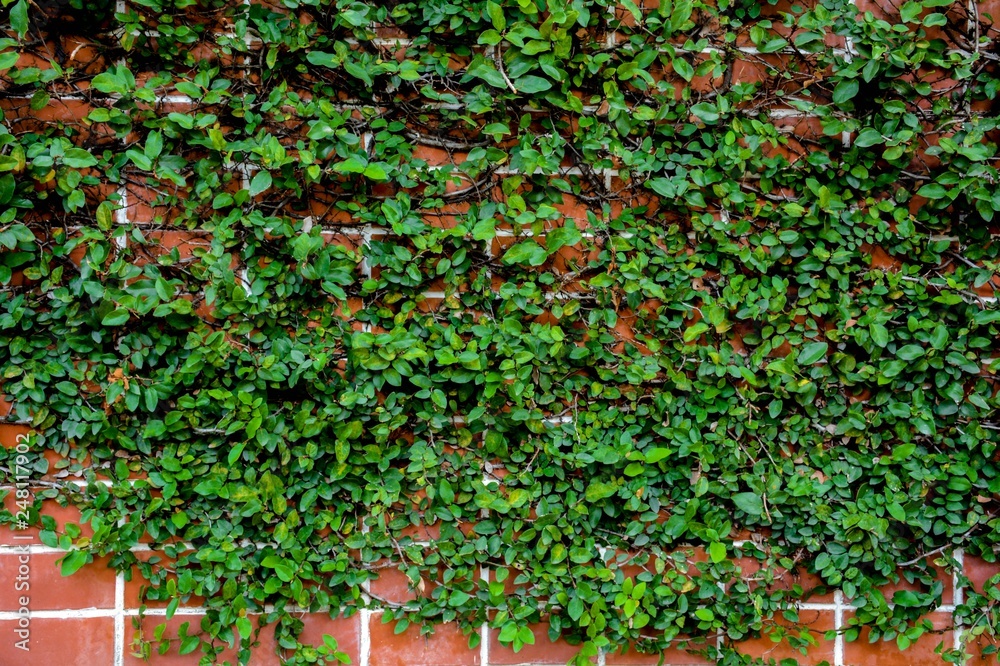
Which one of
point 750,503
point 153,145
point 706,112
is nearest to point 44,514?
point 153,145

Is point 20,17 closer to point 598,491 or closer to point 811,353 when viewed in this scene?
point 598,491

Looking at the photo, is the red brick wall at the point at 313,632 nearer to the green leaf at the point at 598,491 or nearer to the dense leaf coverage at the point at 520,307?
the dense leaf coverage at the point at 520,307

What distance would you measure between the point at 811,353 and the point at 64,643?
204 cm

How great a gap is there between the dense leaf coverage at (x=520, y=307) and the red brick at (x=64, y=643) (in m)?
0.21

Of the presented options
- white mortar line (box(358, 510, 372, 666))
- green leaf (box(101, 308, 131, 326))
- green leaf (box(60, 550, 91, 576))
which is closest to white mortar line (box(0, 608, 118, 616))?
green leaf (box(60, 550, 91, 576))

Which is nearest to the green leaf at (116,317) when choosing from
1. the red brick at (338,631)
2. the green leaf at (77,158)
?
the green leaf at (77,158)

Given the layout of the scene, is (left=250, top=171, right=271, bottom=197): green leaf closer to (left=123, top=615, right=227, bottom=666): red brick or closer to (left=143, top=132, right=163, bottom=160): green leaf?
(left=143, top=132, right=163, bottom=160): green leaf

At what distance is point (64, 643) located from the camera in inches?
65.1

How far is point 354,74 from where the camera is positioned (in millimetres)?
1566

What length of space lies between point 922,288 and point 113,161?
2.08 metres

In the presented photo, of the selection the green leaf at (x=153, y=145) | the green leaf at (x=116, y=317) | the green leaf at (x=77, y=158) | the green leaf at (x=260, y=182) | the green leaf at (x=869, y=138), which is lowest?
the green leaf at (x=116, y=317)

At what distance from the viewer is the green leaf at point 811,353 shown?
5.39ft

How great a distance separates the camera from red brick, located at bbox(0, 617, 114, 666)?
5.39 feet

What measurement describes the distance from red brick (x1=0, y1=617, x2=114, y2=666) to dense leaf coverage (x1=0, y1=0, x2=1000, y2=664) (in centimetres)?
21
